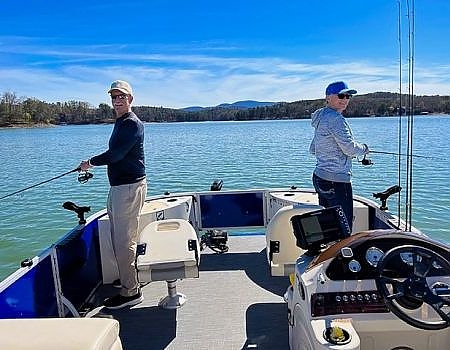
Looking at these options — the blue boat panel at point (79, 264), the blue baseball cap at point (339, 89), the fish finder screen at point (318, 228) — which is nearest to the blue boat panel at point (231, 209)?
the blue boat panel at point (79, 264)

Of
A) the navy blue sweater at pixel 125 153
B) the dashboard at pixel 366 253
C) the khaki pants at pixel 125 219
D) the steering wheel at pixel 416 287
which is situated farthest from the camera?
the khaki pants at pixel 125 219

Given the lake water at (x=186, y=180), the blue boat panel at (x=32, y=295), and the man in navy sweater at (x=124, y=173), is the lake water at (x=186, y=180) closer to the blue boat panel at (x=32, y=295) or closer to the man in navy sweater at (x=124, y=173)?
the man in navy sweater at (x=124, y=173)

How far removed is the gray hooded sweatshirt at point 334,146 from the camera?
248 centimetres

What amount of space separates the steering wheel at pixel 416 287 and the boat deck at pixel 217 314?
1.04m

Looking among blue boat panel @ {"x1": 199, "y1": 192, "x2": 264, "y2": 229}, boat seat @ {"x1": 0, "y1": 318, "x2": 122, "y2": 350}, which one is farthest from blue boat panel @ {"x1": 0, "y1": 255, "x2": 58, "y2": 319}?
blue boat panel @ {"x1": 199, "y1": 192, "x2": 264, "y2": 229}

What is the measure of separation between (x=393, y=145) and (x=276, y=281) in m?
17.9

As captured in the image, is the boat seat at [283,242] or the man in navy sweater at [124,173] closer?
the man in navy sweater at [124,173]

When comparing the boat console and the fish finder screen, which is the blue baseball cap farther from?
the boat console

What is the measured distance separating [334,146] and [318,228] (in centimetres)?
69

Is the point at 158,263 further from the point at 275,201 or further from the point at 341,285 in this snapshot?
the point at 275,201

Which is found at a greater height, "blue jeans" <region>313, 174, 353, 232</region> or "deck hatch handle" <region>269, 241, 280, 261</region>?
"blue jeans" <region>313, 174, 353, 232</region>

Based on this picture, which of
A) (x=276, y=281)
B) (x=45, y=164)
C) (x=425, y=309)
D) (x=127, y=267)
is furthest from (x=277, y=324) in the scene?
(x=45, y=164)

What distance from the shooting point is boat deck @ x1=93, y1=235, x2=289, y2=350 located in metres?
2.40

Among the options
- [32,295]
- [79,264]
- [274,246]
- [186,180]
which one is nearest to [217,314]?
[274,246]
